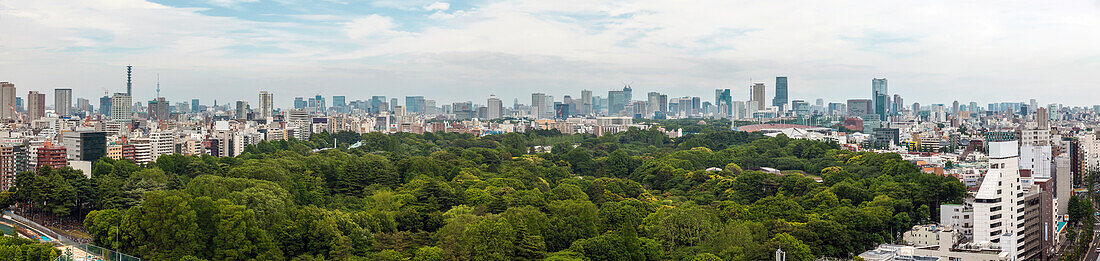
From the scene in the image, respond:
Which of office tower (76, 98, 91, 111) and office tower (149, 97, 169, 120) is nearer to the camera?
office tower (149, 97, 169, 120)

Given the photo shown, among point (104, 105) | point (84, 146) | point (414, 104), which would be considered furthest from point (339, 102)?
point (84, 146)

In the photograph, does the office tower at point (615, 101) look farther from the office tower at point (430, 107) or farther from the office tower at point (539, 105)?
the office tower at point (430, 107)

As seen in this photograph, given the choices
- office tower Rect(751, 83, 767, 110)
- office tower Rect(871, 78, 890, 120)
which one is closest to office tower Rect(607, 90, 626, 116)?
office tower Rect(751, 83, 767, 110)

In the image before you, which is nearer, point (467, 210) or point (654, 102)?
point (467, 210)

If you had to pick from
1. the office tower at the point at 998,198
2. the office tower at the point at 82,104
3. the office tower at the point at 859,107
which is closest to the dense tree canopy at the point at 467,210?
the office tower at the point at 998,198

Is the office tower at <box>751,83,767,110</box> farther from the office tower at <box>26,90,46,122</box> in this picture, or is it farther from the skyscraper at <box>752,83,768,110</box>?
the office tower at <box>26,90,46,122</box>

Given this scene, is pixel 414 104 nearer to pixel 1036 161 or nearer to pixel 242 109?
pixel 242 109
